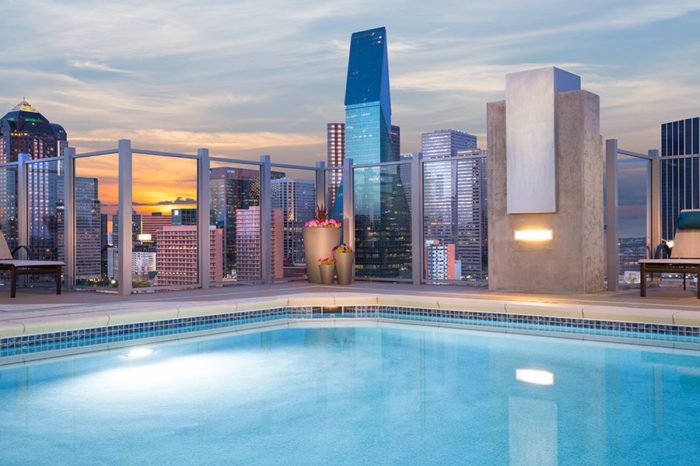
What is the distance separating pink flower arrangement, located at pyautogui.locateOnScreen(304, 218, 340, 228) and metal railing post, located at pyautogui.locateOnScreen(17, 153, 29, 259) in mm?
4596

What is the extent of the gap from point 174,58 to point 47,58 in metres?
Answer: 2.37

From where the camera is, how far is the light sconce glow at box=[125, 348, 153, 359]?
6.06 m

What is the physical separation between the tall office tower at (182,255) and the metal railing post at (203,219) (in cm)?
7

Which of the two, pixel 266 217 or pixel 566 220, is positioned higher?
pixel 266 217

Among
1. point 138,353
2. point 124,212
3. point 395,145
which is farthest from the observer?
point 395,145

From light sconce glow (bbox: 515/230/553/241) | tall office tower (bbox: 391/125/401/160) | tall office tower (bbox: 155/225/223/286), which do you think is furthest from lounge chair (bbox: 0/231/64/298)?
light sconce glow (bbox: 515/230/553/241)

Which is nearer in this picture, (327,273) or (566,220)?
(566,220)

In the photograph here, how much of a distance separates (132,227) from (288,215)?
3152mm

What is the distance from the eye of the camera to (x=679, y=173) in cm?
1033

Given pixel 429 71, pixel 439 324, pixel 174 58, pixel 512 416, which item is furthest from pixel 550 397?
pixel 174 58

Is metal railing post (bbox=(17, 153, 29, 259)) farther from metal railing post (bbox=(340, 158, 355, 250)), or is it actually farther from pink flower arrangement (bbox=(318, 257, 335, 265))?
metal railing post (bbox=(340, 158, 355, 250))

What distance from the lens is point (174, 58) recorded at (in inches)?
519

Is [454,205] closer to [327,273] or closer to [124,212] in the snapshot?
[327,273]

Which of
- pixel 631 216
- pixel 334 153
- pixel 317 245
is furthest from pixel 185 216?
pixel 334 153
